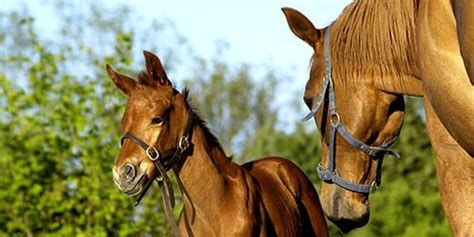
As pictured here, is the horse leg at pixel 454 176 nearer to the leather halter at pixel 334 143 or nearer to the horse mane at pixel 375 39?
the horse mane at pixel 375 39

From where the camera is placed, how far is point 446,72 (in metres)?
2.01

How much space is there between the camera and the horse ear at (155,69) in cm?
652

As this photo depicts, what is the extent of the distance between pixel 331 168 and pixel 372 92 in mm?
318

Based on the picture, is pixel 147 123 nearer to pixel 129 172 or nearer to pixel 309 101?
pixel 129 172

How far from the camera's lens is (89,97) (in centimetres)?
964

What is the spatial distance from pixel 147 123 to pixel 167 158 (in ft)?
0.89

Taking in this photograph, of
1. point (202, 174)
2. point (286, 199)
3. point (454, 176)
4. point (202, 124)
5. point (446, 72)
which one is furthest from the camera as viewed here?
point (286, 199)

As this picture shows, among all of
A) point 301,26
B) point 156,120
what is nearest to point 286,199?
point 156,120

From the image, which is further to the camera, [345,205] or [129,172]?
[129,172]

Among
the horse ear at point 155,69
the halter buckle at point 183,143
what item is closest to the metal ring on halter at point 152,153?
the halter buckle at point 183,143

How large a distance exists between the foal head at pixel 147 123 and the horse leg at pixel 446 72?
412 cm

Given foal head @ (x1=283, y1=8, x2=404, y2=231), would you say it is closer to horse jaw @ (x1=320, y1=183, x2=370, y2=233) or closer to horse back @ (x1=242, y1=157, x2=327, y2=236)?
horse jaw @ (x1=320, y1=183, x2=370, y2=233)

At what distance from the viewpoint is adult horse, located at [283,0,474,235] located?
273 cm

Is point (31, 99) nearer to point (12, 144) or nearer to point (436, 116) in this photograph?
point (12, 144)
